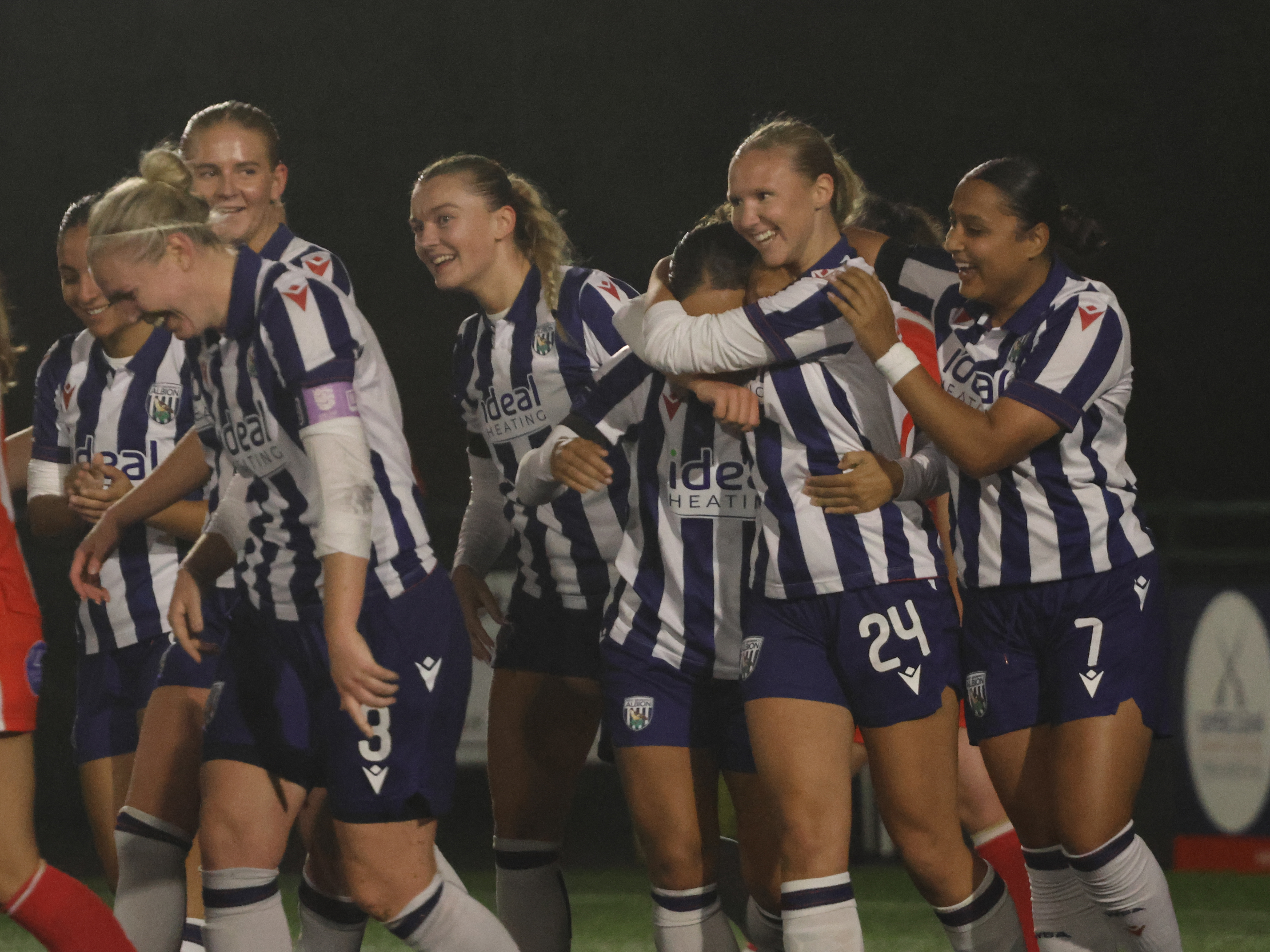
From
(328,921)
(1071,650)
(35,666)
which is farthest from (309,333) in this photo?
(1071,650)

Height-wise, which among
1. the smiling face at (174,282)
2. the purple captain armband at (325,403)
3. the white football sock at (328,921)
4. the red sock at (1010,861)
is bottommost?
the red sock at (1010,861)

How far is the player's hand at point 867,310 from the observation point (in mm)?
2713

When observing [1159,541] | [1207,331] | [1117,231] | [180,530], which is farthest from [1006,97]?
[180,530]

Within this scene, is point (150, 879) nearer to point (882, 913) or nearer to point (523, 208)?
point (523, 208)

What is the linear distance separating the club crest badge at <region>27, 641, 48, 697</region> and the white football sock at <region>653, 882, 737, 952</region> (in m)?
1.12

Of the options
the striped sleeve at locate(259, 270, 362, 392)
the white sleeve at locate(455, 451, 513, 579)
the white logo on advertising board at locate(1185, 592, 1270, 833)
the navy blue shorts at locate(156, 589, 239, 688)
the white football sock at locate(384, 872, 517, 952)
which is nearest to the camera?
the striped sleeve at locate(259, 270, 362, 392)

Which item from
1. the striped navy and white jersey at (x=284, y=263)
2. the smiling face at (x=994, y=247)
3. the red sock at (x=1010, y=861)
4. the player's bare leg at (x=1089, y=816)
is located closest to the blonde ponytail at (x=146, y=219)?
the striped navy and white jersey at (x=284, y=263)

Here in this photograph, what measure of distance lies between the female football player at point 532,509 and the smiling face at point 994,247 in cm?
72

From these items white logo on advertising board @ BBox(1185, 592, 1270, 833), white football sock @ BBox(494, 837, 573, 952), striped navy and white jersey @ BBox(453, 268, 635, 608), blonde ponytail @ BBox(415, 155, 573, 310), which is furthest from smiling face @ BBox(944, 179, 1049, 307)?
white logo on advertising board @ BBox(1185, 592, 1270, 833)

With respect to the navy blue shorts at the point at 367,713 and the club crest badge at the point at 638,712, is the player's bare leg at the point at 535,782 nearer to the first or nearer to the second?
the club crest badge at the point at 638,712

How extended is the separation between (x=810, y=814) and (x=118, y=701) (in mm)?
1603

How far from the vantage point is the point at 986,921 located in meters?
2.86

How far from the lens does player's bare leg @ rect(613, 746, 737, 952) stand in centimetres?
289

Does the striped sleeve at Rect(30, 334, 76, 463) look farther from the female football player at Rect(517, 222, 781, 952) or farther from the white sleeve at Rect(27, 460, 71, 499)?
the female football player at Rect(517, 222, 781, 952)
